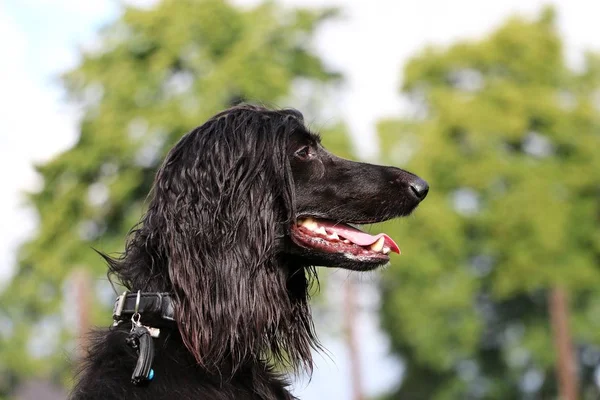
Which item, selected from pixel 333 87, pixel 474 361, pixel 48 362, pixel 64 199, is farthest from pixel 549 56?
pixel 48 362

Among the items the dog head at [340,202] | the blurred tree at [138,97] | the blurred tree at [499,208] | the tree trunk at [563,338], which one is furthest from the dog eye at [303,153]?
the tree trunk at [563,338]

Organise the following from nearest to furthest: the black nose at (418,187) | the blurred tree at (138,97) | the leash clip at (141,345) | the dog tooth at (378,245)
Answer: the leash clip at (141,345)
the dog tooth at (378,245)
the black nose at (418,187)
the blurred tree at (138,97)

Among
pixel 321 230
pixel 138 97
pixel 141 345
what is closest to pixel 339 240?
pixel 321 230

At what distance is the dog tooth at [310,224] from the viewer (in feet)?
16.3

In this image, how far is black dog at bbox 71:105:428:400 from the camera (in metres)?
4.29

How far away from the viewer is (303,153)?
5059 mm

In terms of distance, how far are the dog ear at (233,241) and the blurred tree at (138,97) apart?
2028 cm

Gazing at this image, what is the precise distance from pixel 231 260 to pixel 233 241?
94 millimetres

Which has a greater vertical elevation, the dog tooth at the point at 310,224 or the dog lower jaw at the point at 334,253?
the dog tooth at the point at 310,224

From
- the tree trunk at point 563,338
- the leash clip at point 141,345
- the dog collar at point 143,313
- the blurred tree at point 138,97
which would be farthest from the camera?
the tree trunk at point 563,338

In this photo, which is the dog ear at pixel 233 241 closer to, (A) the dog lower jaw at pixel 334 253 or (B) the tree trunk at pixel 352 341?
(A) the dog lower jaw at pixel 334 253

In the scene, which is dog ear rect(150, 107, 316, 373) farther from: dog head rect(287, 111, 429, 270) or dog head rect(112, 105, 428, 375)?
dog head rect(287, 111, 429, 270)

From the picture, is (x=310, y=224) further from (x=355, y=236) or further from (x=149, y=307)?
(x=149, y=307)

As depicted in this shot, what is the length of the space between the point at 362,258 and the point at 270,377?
2.67 feet
